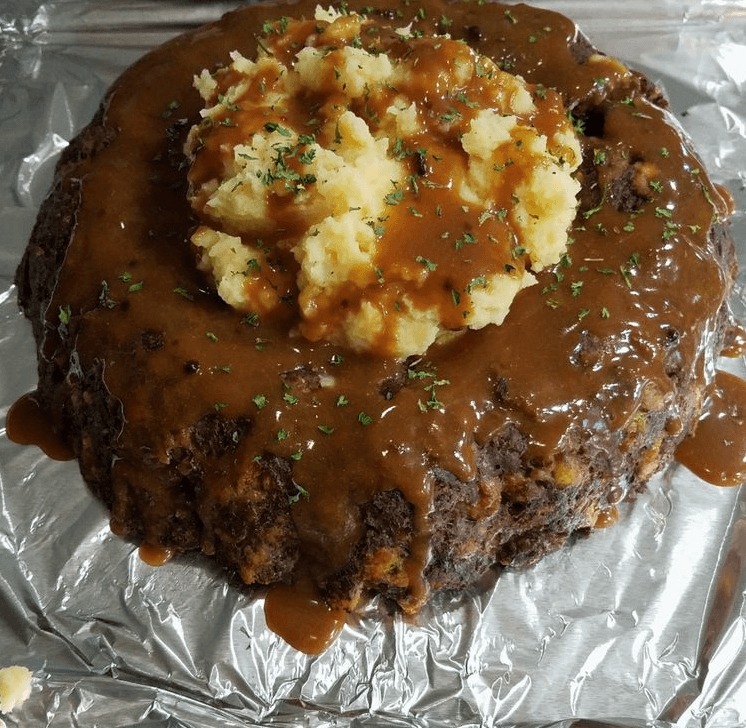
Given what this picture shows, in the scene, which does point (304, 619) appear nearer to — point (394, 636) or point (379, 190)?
point (394, 636)

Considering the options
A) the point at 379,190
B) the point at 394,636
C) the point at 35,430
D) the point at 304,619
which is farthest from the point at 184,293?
the point at 394,636

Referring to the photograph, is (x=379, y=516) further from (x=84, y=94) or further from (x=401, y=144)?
(x=84, y=94)

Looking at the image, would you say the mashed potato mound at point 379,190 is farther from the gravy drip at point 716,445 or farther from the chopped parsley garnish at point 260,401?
the gravy drip at point 716,445

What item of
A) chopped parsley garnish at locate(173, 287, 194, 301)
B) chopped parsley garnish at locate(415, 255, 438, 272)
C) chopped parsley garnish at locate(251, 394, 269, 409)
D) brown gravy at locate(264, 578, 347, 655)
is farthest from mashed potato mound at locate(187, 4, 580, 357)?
brown gravy at locate(264, 578, 347, 655)

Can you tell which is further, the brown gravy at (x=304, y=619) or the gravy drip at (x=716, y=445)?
the gravy drip at (x=716, y=445)

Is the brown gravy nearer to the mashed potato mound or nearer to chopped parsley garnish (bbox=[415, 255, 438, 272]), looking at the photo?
the mashed potato mound

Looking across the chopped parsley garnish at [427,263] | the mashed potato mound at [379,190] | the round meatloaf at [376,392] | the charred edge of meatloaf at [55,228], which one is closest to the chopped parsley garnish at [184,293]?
the round meatloaf at [376,392]

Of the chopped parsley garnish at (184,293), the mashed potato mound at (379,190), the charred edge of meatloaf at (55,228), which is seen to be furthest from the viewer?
the charred edge of meatloaf at (55,228)

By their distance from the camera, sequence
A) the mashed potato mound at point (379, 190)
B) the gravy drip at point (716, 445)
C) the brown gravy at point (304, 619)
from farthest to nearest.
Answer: the gravy drip at point (716, 445), the brown gravy at point (304, 619), the mashed potato mound at point (379, 190)

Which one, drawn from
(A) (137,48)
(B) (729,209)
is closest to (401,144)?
(B) (729,209)
